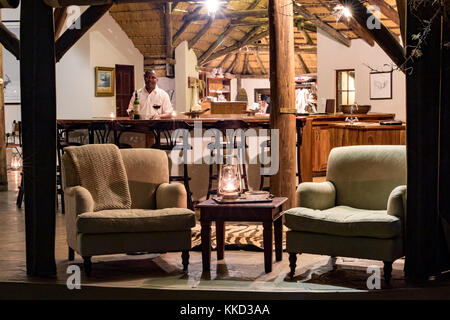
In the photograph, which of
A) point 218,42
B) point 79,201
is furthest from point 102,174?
point 218,42

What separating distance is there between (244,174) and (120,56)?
794 cm

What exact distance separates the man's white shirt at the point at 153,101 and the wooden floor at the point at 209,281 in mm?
3719

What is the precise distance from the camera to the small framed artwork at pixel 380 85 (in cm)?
1541

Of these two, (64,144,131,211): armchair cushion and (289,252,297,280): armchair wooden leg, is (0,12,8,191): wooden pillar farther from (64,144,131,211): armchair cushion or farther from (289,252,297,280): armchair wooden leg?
(289,252,297,280): armchair wooden leg

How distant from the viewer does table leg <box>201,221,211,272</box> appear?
552 centimetres

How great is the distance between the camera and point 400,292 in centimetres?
494

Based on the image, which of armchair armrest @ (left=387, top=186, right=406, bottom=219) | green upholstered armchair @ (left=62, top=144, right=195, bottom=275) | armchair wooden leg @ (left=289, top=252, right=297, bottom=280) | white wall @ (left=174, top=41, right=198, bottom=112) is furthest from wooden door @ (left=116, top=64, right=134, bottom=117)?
armchair armrest @ (left=387, top=186, right=406, bottom=219)

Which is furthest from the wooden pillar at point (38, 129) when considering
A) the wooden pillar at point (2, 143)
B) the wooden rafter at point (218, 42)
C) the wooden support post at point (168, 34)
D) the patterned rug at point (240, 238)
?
the wooden rafter at point (218, 42)

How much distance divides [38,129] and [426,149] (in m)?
2.89

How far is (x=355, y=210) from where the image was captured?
5734 mm

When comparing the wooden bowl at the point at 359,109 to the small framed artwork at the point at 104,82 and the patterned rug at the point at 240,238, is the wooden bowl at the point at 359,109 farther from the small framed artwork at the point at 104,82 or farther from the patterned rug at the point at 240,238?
the small framed artwork at the point at 104,82

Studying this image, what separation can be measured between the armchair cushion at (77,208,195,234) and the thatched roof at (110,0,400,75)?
8450 mm

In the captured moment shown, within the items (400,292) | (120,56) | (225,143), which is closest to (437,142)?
(400,292)
